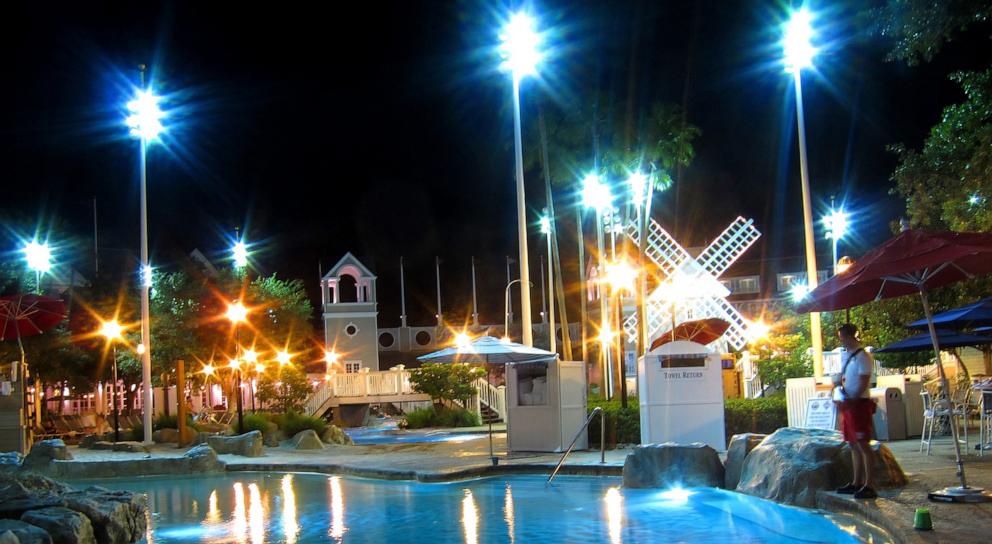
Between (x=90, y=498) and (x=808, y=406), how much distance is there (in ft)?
39.5

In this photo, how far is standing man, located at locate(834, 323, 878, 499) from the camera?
368 inches

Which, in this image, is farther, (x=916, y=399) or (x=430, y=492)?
(x=916, y=399)

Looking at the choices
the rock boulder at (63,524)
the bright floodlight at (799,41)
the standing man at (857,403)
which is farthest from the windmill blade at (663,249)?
the rock boulder at (63,524)

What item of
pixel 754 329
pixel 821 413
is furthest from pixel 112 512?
pixel 754 329

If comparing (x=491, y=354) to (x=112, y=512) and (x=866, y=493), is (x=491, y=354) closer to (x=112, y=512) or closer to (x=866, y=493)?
(x=112, y=512)

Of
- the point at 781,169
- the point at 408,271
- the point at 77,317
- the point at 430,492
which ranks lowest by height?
the point at 430,492

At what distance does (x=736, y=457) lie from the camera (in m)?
12.3

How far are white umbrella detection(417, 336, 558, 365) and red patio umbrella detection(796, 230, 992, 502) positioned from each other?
787cm

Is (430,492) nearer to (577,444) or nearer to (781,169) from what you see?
(577,444)

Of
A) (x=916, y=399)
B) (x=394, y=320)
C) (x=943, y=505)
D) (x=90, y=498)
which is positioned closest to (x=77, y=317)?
(x=90, y=498)

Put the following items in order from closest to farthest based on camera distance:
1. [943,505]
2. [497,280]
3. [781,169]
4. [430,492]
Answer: [943,505]
[430,492]
[781,169]
[497,280]

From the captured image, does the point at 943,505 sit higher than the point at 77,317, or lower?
lower

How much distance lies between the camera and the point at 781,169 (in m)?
60.0

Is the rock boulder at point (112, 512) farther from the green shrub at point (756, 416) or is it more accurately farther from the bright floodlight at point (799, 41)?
the bright floodlight at point (799, 41)
